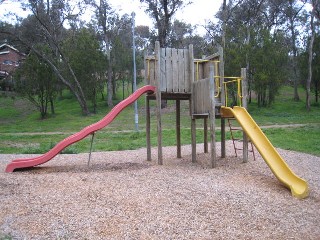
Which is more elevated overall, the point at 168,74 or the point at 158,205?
the point at 168,74

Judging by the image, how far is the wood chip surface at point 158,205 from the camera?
505cm

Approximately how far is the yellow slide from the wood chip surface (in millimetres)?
180

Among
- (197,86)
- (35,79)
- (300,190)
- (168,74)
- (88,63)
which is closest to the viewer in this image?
(300,190)

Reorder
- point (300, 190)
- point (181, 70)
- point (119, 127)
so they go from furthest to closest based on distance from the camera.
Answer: point (119, 127) → point (181, 70) → point (300, 190)

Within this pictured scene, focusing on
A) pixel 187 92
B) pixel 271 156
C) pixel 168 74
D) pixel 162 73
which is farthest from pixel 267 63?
pixel 271 156

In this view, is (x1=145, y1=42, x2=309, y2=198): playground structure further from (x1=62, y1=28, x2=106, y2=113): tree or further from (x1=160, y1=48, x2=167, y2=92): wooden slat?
(x1=62, y1=28, x2=106, y2=113): tree

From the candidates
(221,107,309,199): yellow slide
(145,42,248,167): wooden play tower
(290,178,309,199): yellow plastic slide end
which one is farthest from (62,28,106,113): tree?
(290,178,309,199): yellow plastic slide end

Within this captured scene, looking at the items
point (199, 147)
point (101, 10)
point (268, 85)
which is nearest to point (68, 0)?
point (101, 10)

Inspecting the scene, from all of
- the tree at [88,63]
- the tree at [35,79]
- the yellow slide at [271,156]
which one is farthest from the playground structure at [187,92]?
the tree at [88,63]

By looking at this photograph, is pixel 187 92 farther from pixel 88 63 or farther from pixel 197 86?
pixel 88 63

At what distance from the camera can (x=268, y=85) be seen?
30453 millimetres

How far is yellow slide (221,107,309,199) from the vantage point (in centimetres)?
701

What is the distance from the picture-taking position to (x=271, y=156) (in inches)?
319

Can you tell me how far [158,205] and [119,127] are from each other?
1907 cm
